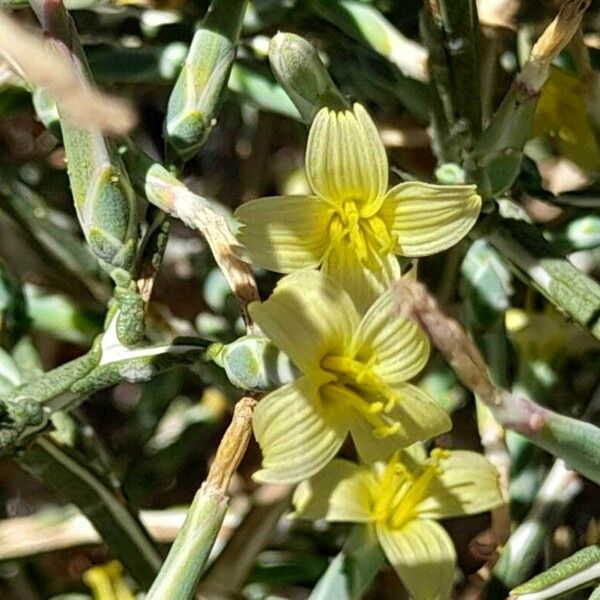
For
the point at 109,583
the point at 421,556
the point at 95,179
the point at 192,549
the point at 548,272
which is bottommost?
the point at 109,583

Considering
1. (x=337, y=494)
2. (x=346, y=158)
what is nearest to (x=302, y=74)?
(x=346, y=158)

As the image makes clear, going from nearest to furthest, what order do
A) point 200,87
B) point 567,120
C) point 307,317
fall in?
1. point 307,317
2. point 200,87
3. point 567,120

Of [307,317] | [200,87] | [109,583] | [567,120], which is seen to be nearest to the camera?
[307,317]

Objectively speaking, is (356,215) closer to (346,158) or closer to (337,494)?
(346,158)

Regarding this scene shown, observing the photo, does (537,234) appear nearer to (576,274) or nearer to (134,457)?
(576,274)

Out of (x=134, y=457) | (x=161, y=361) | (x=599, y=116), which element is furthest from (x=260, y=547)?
(x=599, y=116)

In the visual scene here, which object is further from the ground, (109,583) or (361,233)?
(361,233)

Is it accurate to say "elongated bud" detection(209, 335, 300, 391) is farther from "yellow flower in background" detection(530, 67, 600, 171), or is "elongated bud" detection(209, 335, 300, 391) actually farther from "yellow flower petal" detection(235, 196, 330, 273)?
"yellow flower in background" detection(530, 67, 600, 171)
